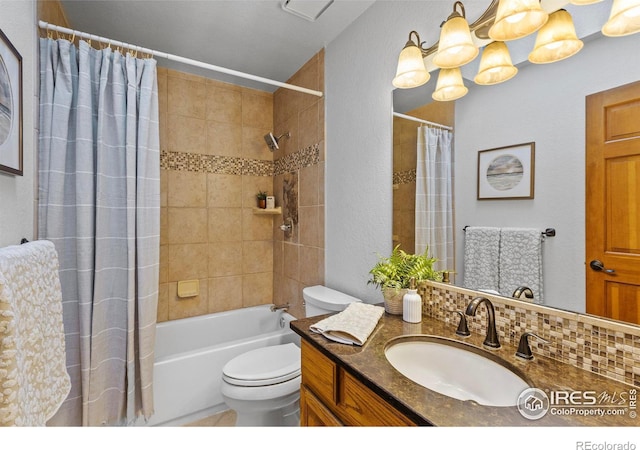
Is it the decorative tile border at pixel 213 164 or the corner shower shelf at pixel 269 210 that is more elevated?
the decorative tile border at pixel 213 164

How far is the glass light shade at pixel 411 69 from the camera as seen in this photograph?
1177mm

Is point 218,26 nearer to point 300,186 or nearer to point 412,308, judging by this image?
point 300,186

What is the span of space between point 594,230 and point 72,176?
215cm

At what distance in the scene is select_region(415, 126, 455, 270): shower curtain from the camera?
3.89 feet

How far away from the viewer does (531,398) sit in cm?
66

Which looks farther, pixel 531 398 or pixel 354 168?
pixel 354 168

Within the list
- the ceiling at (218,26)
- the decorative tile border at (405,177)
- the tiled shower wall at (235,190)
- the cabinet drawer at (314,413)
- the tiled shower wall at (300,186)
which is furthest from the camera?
the tiled shower wall at (235,190)

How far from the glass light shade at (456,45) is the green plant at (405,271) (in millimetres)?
754

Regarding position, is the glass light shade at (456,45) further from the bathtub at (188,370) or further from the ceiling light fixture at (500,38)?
the bathtub at (188,370)

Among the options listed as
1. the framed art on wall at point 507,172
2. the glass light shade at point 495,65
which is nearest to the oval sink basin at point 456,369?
the framed art on wall at point 507,172

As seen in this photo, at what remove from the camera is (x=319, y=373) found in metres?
0.97

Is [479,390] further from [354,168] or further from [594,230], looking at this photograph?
[354,168]

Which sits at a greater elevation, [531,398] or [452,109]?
[452,109]

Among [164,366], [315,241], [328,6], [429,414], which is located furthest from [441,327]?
[328,6]
